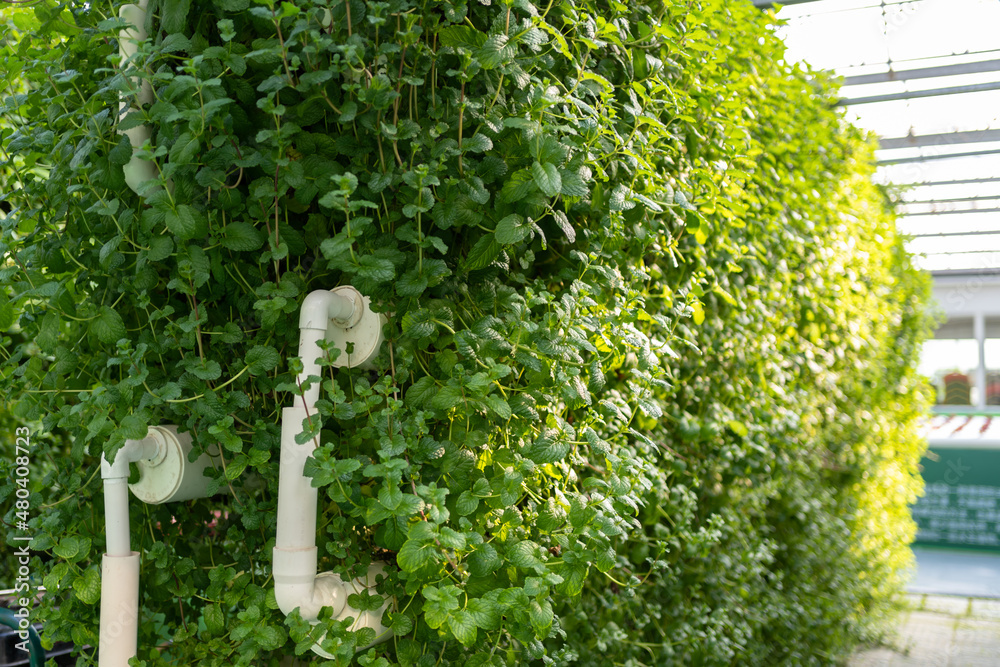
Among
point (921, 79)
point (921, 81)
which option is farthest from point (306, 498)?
point (921, 81)

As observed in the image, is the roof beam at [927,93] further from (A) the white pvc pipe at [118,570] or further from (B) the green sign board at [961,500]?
(A) the white pvc pipe at [118,570]

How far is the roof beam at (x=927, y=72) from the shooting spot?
5.83 m

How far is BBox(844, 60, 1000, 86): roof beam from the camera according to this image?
5832 mm

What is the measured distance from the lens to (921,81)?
20.8 feet

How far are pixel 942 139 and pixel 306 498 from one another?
7.85m

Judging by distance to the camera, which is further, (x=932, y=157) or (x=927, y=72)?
(x=932, y=157)

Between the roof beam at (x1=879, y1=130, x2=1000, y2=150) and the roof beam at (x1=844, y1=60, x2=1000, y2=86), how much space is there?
1.22 meters

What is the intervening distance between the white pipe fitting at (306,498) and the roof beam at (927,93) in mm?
5694

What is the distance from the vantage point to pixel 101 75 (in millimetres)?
1425

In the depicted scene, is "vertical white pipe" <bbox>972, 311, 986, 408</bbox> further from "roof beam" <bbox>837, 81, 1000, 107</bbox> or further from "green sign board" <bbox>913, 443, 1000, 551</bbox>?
"roof beam" <bbox>837, 81, 1000, 107</bbox>

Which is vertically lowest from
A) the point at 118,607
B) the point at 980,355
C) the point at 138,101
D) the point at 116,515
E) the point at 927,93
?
the point at 980,355

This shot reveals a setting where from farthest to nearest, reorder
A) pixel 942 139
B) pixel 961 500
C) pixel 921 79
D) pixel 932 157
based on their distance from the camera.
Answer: pixel 932 157 < pixel 942 139 < pixel 961 500 < pixel 921 79

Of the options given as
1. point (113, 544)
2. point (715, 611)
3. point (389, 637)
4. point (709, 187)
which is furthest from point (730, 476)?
point (113, 544)

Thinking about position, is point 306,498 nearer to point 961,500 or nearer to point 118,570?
point 118,570
